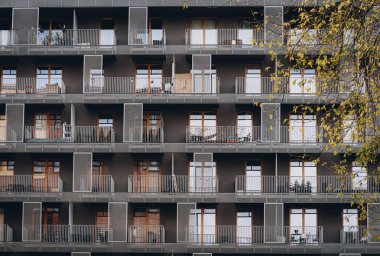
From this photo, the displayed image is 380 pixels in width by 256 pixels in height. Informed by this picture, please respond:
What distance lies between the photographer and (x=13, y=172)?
144ft

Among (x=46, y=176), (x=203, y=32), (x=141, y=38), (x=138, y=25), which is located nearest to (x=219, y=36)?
(x=203, y=32)

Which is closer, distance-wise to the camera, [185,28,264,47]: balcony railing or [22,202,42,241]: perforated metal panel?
[22,202,42,241]: perforated metal panel

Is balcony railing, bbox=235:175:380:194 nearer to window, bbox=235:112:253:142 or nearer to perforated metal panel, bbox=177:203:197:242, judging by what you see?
window, bbox=235:112:253:142

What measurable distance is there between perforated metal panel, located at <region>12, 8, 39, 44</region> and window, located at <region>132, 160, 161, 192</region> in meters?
8.48

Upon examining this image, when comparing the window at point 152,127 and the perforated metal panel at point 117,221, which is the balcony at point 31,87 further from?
the perforated metal panel at point 117,221

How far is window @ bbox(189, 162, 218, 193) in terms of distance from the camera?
42.2 m

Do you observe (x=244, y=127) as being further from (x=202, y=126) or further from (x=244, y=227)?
(x=244, y=227)

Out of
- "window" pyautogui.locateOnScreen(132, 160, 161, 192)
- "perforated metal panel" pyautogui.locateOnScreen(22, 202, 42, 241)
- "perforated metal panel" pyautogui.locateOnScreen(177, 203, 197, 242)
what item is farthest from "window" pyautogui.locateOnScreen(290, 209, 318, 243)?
"perforated metal panel" pyautogui.locateOnScreen(22, 202, 42, 241)

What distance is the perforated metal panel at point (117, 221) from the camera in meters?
41.8

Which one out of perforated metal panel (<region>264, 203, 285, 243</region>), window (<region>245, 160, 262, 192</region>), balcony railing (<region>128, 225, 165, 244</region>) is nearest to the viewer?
perforated metal panel (<region>264, 203, 285, 243</region>)

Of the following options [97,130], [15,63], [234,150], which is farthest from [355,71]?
[15,63]

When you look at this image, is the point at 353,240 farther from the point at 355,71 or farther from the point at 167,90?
the point at 355,71

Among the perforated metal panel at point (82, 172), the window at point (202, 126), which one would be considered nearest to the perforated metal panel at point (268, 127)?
the window at point (202, 126)

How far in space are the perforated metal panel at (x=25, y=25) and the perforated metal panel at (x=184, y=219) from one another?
11.6m
